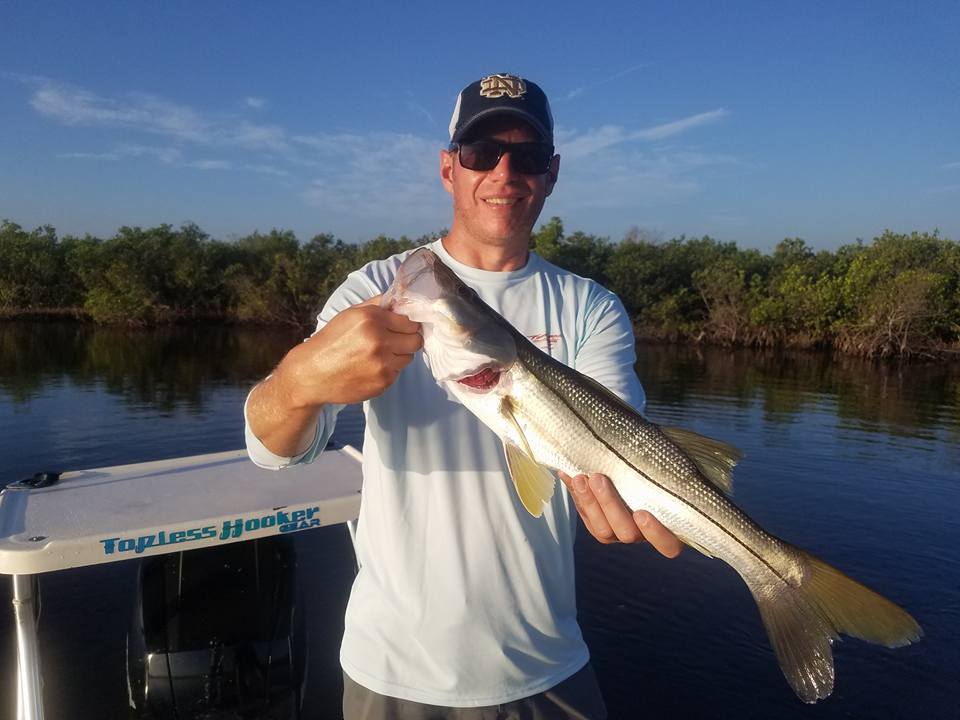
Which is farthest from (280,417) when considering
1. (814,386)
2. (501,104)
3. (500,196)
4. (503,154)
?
(814,386)

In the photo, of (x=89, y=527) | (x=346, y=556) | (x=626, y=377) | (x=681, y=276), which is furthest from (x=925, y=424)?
(x=681, y=276)

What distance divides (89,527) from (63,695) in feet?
12.0

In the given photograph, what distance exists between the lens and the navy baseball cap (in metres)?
3.16

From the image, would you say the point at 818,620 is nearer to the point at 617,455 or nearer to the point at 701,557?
the point at 617,455

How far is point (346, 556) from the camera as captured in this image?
31.3 ft

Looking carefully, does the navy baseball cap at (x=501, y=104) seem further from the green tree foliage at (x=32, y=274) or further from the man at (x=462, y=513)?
the green tree foliage at (x=32, y=274)

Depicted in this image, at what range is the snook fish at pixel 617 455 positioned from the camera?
252 centimetres

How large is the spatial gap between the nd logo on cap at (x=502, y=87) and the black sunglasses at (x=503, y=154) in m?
0.24

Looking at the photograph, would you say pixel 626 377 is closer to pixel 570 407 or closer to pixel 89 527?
pixel 570 407

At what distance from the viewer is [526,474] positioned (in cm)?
267

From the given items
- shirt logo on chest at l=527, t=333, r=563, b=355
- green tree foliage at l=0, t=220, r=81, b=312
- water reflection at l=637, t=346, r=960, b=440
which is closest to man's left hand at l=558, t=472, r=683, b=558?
shirt logo on chest at l=527, t=333, r=563, b=355

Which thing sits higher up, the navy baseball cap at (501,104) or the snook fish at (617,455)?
the navy baseball cap at (501,104)

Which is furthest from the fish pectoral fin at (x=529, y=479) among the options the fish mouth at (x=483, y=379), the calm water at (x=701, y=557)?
the calm water at (x=701, y=557)

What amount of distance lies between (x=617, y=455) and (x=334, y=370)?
123 centimetres
